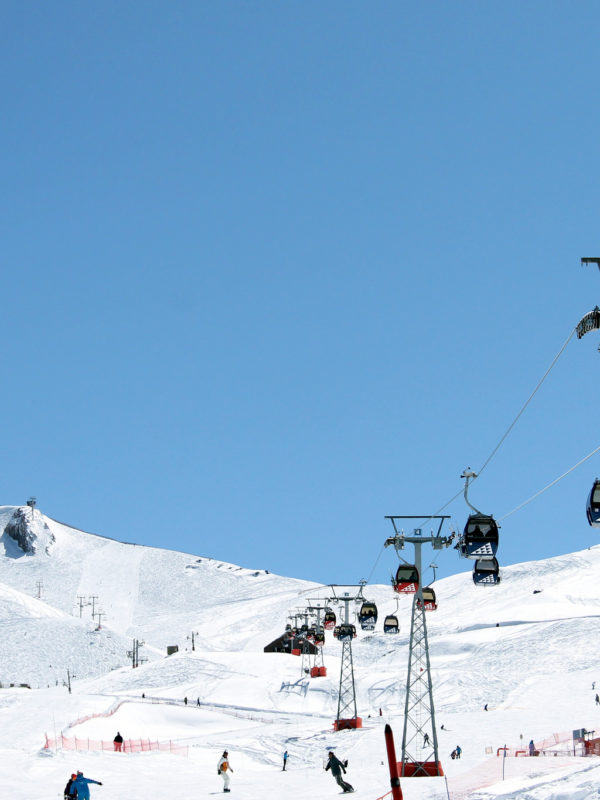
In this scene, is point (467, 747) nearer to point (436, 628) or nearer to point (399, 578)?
point (399, 578)

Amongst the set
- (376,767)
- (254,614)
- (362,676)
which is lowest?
(376,767)

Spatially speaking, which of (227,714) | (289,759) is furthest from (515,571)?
(289,759)

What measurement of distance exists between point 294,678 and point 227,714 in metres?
20.4

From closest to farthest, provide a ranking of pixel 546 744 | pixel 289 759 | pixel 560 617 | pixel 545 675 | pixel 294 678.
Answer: pixel 546 744 < pixel 289 759 < pixel 545 675 < pixel 294 678 < pixel 560 617

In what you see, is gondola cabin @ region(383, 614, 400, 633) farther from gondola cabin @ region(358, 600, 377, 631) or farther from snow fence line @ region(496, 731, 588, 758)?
snow fence line @ region(496, 731, 588, 758)

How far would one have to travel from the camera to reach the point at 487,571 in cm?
2848

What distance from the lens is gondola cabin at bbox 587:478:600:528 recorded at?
19.6 m

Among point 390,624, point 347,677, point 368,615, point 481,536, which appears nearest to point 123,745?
point 368,615

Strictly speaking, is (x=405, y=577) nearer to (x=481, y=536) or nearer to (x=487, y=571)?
(x=487, y=571)

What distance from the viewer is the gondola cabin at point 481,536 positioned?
27.2 m

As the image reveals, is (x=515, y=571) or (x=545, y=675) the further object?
(x=515, y=571)

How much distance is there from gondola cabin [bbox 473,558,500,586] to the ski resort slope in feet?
16.7

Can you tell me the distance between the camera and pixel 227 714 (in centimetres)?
6531

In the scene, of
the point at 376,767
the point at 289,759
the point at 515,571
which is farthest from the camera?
the point at 515,571
